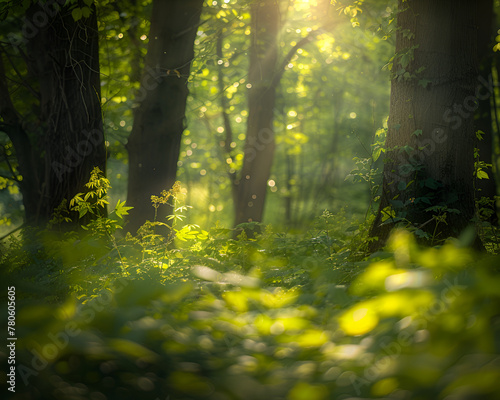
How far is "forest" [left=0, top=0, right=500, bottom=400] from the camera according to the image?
1.46 m

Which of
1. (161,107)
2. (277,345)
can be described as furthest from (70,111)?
(277,345)

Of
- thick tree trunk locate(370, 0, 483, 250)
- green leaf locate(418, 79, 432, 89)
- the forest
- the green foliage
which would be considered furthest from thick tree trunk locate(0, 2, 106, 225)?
the green foliage

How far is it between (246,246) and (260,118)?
4.92 meters

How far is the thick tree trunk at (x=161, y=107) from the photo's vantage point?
23.0 ft

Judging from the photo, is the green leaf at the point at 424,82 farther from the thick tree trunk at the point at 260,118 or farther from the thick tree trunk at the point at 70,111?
the thick tree trunk at the point at 260,118

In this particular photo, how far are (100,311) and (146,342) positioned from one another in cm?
23

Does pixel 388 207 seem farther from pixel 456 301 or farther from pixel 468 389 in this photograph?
pixel 468 389

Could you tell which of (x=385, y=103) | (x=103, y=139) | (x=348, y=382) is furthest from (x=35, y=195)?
(x=385, y=103)

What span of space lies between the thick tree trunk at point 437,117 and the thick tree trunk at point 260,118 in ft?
15.8

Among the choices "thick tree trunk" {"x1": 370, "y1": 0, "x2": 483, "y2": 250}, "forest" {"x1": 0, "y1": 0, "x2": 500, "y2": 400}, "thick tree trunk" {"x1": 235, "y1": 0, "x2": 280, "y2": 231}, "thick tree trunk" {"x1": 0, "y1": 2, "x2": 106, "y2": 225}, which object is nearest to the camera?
"forest" {"x1": 0, "y1": 0, "x2": 500, "y2": 400}

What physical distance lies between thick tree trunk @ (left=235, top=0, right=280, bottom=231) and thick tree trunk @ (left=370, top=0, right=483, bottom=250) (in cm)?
481

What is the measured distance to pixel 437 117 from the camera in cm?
Answer: 454

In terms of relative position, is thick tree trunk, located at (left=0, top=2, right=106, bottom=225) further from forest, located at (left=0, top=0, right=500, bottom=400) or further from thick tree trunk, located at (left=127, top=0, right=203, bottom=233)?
thick tree trunk, located at (left=127, top=0, right=203, bottom=233)

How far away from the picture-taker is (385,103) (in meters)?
23.0
